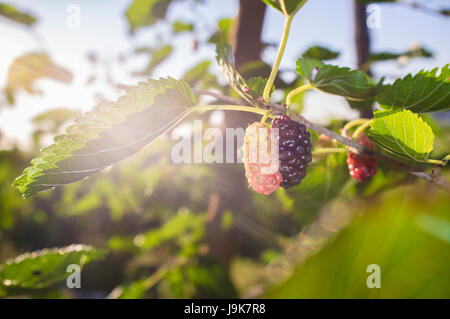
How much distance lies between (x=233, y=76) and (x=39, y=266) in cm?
70

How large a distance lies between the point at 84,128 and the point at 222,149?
0.53 meters

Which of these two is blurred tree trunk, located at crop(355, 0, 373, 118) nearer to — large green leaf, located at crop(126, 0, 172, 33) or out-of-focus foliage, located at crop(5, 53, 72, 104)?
large green leaf, located at crop(126, 0, 172, 33)

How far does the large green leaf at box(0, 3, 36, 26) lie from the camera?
1.18 metres

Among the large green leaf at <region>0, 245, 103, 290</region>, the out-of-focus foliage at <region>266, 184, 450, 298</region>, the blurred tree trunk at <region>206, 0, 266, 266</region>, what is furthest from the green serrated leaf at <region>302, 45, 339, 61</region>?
the large green leaf at <region>0, 245, 103, 290</region>

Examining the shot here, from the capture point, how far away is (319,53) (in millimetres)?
659

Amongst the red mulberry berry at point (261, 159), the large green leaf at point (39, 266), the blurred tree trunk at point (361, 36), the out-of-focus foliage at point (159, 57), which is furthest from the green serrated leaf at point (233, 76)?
the out-of-focus foliage at point (159, 57)

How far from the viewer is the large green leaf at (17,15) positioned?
46.5 inches

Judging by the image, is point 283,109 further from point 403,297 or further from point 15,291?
point 15,291

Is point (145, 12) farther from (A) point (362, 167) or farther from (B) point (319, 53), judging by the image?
(A) point (362, 167)

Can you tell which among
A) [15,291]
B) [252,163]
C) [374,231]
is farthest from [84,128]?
[15,291]

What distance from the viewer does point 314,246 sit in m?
0.17

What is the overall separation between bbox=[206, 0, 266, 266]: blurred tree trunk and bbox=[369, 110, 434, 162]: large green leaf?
20 cm

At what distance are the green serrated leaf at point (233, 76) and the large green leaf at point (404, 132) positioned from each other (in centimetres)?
17

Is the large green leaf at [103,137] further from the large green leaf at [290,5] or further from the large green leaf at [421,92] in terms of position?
the large green leaf at [421,92]
